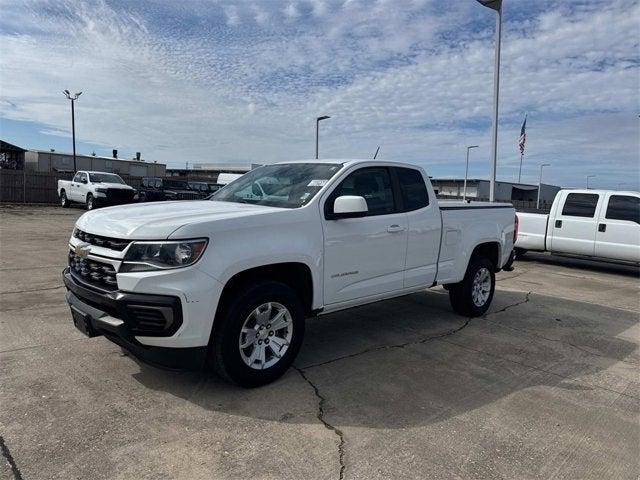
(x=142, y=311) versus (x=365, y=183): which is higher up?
(x=365, y=183)

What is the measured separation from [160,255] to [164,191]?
23.3m

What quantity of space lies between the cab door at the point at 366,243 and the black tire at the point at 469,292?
1487 mm

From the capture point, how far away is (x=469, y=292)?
21.2 ft

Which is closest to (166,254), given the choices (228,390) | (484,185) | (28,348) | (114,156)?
(228,390)

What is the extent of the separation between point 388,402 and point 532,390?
4.39 feet

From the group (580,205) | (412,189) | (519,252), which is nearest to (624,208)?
(580,205)

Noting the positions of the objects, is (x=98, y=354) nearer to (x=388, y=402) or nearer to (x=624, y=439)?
(x=388, y=402)

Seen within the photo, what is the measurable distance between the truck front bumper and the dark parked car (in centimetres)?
2112

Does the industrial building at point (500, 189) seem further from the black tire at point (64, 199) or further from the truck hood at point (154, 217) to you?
the truck hood at point (154, 217)

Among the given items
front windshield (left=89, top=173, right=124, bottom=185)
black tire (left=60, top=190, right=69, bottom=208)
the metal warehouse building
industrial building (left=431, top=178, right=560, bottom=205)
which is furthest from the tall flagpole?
the metal warehouse building

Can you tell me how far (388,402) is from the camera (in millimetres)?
3920

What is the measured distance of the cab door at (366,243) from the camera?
14.7 ft

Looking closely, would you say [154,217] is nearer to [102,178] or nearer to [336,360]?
[336,360]

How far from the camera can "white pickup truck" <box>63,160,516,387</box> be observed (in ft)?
11.5
